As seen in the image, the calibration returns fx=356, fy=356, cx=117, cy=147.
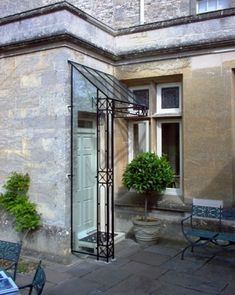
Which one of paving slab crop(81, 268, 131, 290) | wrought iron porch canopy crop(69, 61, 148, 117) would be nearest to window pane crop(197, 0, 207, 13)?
wrought iron porch canopy crop(69, 61, 148, 117)

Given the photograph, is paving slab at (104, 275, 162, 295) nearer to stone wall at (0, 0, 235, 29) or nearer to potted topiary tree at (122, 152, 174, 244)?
potted topiary tree at (122, 152, 174, 244)

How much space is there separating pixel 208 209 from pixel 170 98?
242cm

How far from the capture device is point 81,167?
665cm

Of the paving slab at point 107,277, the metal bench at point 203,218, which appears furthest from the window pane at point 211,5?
the paving slab at point 107,277

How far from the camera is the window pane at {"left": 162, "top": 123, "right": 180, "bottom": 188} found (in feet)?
24.2

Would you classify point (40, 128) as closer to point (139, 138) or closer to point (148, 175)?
point (148, 175)

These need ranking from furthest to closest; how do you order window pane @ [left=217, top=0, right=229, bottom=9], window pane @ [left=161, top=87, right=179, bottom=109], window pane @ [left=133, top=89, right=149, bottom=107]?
window pane @ [left=217, top=0, right=229, bottom=9], window pane @ [left=133, top=89, right=149, bottom=107], window pane @ [left=161, top=87, right=179, bottom=109]

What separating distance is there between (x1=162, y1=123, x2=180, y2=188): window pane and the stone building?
2 cm

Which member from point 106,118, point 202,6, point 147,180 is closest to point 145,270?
point 147,180

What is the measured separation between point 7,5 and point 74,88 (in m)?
6.10

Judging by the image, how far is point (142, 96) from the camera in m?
7.70

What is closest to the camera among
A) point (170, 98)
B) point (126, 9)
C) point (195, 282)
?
point (195, 282)

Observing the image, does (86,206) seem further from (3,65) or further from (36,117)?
(3,65)

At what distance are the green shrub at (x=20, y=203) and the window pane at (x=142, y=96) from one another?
9.57ft
